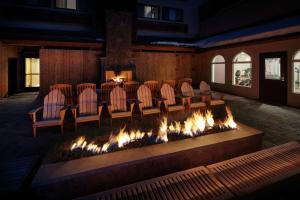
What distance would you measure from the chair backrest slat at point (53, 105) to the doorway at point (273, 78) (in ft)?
31.6

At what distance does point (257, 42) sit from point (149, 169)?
10.4 metres

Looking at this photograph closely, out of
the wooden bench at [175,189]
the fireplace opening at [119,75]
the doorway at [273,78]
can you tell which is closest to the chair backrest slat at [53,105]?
the wooden bench at [175,189]

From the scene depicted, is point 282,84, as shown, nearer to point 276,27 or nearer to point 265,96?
point 265,96

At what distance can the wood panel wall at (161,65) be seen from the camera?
13.7 m

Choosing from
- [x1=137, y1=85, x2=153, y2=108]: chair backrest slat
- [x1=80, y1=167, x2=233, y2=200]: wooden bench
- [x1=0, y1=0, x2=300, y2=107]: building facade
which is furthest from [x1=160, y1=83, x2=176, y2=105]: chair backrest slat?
[x1=0, y1=0, x2=300, y2=107]: building facade

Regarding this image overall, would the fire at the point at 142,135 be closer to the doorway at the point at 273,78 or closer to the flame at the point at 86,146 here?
the flame at the point at 86,146

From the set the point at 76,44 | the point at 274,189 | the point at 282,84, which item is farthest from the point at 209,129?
the point at 76,44

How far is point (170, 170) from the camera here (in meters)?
3.41

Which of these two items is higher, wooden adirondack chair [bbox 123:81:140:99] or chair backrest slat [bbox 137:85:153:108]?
wooden adirondack chair [bbox 123:81:140:99]

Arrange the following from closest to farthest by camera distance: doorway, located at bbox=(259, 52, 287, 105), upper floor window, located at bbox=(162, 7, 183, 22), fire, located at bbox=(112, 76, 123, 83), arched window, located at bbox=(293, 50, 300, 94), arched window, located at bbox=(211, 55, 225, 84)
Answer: arched window, located at bbox=(293, 50, 300, 94), doorway, located at bbox=(259, 52, 287, 105), fire, located at bbox=(112, 76, 123, 83), arched window, located at bbox=(211, 55, 225, 84), upper floor window, located at bbox=(162, 7, 183, 22)

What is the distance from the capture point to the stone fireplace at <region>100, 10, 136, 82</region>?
11320 millimetres

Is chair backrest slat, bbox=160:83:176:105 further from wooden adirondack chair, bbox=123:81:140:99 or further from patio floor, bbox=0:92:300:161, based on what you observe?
wooden adirondack chair, bbox=123:81:140:99

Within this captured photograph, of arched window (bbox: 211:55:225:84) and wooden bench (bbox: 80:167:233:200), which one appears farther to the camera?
arched window (bbox: 211:55:225:84)

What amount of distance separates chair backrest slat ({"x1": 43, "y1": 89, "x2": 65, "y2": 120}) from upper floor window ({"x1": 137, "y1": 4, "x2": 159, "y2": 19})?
11518 mm
